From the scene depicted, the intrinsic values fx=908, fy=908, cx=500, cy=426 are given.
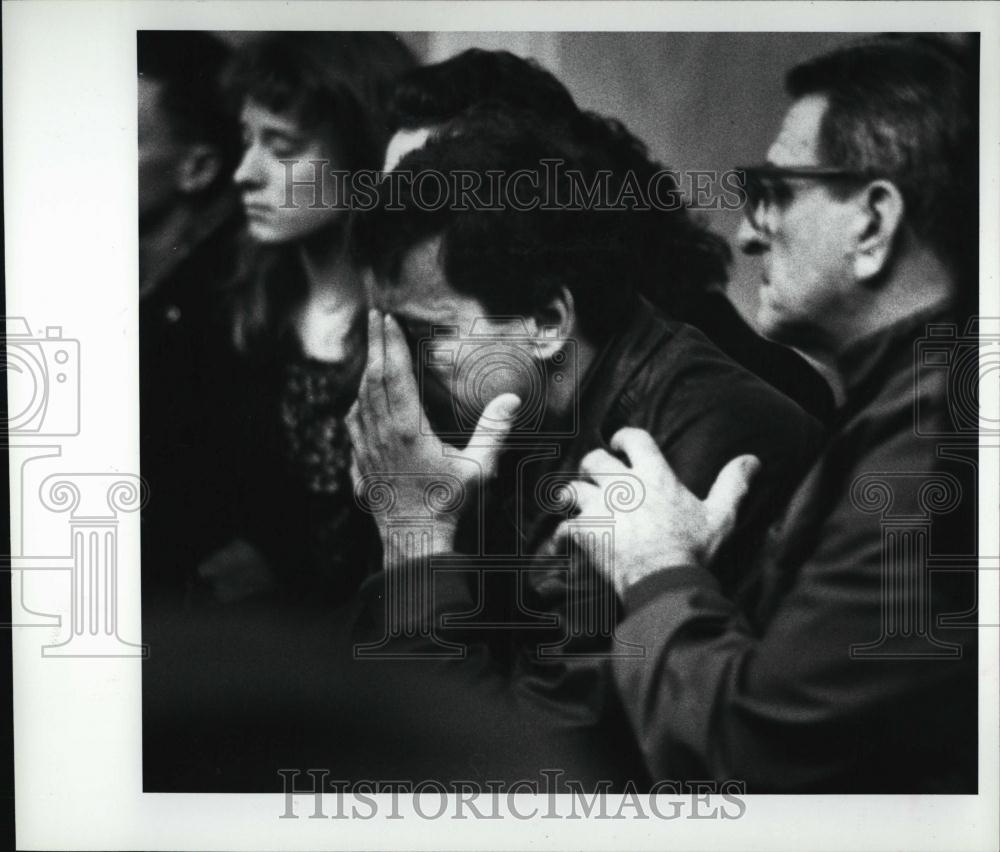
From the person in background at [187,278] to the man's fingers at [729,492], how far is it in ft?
3.35

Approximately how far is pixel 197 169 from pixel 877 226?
1449 millimetres

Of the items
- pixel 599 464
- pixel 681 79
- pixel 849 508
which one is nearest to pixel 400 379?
pixel 599 464

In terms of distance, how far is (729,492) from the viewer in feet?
6.30

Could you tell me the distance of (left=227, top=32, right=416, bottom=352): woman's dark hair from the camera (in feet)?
6.29

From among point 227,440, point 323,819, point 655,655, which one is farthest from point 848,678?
point 227,440

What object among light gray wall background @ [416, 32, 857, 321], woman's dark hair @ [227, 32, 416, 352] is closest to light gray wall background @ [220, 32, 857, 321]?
light gray wall background @ [416, 32, 857, 321]

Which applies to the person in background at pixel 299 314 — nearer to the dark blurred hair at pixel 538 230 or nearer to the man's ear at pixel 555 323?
the dark blurred hair at pixel 538 230

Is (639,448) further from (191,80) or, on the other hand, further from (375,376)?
(191,80)

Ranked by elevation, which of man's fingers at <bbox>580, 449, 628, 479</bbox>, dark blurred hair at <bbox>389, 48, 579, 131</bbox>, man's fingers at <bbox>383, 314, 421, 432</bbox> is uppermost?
dark blurred hair at <bbox>389, 48, 579, 131</bbox>

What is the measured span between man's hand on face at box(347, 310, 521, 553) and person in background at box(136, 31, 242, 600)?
0.29 m

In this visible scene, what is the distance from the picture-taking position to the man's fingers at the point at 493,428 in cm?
193

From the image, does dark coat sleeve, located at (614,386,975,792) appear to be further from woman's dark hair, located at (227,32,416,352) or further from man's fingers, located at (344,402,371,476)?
woman's dark hair, located at (227,32,416,352)

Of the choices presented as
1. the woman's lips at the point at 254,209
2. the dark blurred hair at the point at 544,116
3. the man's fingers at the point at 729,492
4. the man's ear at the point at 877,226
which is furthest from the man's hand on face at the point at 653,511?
the woman's lips at the point at 254,209

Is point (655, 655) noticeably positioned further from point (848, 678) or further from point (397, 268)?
point (397, 268)
